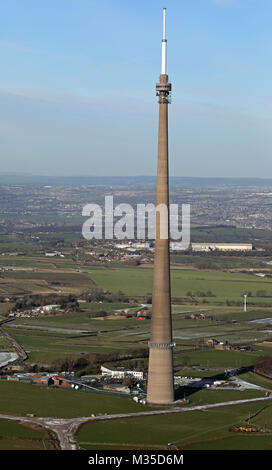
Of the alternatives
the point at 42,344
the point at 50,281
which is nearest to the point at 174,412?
the point at 42,344

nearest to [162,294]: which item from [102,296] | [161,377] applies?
[161,377]

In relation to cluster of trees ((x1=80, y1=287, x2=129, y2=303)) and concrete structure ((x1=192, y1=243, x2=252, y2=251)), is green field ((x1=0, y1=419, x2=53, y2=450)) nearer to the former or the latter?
cluster of trees ((x1=80, y1=287, x2=129, y2=303))

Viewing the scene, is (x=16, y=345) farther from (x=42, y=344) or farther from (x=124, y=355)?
(x=124, y=355)

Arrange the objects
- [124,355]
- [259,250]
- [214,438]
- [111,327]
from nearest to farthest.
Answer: [214,438] < [124,355] < [111,327] < [259,250]

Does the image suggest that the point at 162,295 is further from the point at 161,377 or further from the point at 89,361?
the point at 89,361

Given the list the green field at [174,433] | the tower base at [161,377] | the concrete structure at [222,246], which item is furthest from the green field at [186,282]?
the green field at [174,433]

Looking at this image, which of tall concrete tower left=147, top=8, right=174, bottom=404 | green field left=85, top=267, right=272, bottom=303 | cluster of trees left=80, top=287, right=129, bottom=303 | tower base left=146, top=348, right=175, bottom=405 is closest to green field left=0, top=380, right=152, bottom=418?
tower base left=146, top=348, right=175, bottom=405
